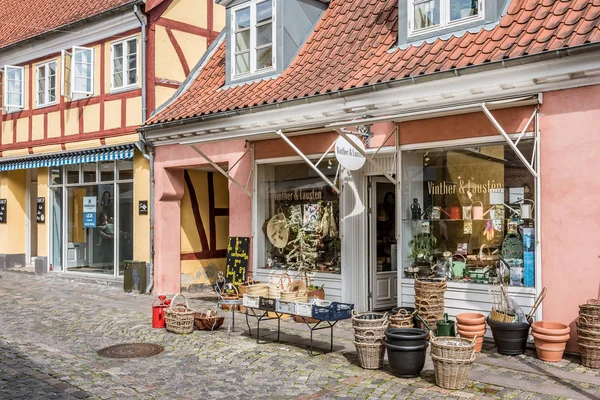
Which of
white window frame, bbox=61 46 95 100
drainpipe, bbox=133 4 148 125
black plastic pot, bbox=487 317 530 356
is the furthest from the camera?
white window frame, bbox=61 46 95 100

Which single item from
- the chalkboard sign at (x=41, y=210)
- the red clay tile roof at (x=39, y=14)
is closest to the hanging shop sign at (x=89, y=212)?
the chalkboard sign at (x=41, y=210)

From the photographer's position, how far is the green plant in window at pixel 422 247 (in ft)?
31.2

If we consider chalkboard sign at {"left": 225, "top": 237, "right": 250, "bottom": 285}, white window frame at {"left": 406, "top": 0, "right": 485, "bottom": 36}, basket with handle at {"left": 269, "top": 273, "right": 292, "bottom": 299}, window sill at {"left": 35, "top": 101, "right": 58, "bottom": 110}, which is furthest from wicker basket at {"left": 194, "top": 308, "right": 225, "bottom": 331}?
window sill at {"left": 35, "top": 101, "right": 58, "bottom": 110}

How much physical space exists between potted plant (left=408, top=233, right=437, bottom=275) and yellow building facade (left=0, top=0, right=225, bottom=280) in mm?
6477

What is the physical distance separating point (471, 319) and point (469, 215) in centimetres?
175

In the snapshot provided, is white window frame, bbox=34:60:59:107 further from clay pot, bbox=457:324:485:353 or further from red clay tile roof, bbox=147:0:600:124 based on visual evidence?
clay pot, bbox=457:324:485:353

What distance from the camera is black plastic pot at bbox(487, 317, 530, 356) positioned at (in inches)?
302

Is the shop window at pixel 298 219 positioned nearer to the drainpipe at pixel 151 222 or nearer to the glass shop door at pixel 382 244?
the glass shop door at pixel 382 244

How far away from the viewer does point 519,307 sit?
8023 mm

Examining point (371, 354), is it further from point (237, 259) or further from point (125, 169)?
point (125, 169)

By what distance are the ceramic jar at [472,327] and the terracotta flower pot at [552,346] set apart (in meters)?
0.72

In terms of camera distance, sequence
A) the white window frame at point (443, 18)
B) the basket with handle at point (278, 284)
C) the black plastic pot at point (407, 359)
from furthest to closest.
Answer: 1. the basket with handle at point (278, 284)
2. the white window frame at point (443, 18)
3. the black plastic pot at point (407, 359)

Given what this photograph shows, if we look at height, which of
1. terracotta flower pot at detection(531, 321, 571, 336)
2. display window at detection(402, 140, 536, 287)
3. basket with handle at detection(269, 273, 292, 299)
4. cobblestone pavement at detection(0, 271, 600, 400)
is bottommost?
cobblestone pavement at detection(0, 271, 600, 400)

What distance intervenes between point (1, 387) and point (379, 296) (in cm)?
615
